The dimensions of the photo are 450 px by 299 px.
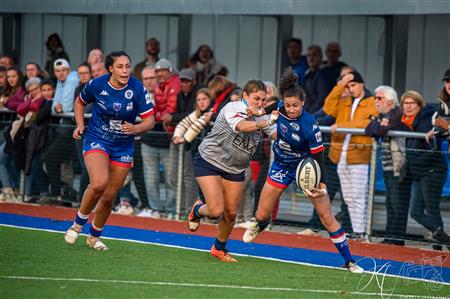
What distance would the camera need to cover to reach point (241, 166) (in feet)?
39.2

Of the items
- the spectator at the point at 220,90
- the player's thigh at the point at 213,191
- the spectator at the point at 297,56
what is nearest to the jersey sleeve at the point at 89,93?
the player's thigh at the point at 213,191

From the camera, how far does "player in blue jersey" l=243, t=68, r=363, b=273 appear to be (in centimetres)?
1129

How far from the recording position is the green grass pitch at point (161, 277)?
9281 mm

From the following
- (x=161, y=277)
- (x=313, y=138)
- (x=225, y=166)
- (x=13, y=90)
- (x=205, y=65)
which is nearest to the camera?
(x=161, y=277)

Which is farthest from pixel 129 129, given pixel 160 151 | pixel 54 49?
pixel 54 49

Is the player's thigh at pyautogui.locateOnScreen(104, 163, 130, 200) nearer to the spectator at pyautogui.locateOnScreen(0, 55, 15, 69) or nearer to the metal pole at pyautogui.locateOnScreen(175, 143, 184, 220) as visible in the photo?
the metal pole at pyautogui.locateOnScreen(175, 143, 184, 220)

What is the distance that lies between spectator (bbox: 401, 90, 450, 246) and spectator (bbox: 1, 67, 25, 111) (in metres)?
6.86

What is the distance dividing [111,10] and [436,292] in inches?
386

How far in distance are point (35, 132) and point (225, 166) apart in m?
6.37

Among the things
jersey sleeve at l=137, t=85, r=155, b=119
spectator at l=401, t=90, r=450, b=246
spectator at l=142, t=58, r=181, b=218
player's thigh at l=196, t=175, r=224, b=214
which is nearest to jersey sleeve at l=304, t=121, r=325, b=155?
player's thigh at l=196, t=175, r=224, b=214

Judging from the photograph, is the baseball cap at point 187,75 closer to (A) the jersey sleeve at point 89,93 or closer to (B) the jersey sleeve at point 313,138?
(A) the jersey sleeve at point 89,93

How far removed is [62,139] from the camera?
57.0ft

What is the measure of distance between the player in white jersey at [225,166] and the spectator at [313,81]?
439cm

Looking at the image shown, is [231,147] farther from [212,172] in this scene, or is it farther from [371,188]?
[371,188]
